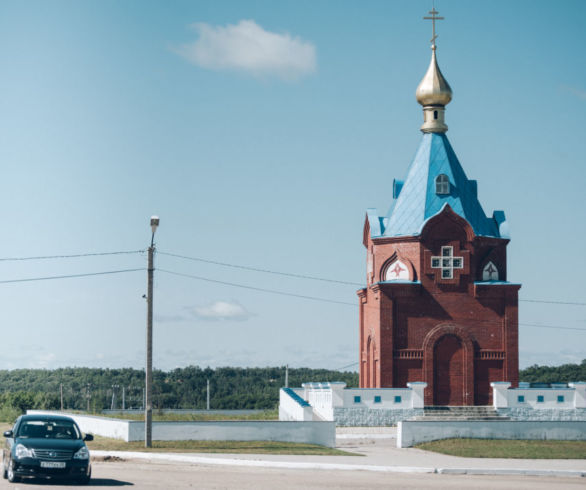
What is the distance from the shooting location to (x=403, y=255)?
1613 inches

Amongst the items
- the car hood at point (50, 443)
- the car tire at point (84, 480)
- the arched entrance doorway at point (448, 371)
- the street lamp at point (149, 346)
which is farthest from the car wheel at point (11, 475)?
the arched entrance doorway at point (448, 371)

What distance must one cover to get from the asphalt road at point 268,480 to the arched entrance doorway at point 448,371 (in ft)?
54.9

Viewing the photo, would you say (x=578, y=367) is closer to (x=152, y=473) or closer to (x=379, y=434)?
(x=379, y=434)

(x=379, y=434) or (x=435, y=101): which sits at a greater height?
(x=435, y=101)

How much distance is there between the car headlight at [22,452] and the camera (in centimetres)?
1877

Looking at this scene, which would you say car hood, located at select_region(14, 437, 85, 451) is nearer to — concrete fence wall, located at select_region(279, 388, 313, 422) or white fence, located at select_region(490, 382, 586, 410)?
concrete fence wall, located at select_region(279, 388, 313, 422)

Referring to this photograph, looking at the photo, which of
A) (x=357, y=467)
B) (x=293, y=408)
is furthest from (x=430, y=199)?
(x=357, y=467)

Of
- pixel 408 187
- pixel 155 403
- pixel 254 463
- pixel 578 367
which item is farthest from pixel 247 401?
pixel 254 463

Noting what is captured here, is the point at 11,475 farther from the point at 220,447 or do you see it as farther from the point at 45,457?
the point at 220,447

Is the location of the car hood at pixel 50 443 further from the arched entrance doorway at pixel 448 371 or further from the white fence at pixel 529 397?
the white fence at pixel 529 397

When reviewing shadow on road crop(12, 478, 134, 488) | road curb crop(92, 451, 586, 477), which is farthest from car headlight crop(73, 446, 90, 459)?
road curb crop(92, 451, 586, 477)

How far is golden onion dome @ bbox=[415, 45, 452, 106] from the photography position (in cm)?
4234

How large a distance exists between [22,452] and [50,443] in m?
0.55

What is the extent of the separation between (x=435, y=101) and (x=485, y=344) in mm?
10485
